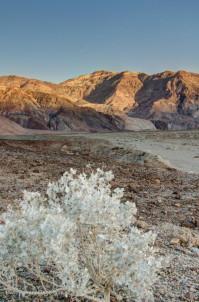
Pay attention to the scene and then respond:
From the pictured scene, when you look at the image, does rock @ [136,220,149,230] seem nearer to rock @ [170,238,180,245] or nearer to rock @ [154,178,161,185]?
rock @ [170,238,180,245]

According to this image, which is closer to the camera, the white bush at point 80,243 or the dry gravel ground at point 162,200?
the white bush at point 80,243

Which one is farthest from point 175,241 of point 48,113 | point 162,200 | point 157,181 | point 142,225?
point 48,113

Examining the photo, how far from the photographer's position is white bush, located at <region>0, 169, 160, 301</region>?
12.9 ft

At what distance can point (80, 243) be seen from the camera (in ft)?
14.8

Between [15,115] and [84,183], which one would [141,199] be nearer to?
[84,183]

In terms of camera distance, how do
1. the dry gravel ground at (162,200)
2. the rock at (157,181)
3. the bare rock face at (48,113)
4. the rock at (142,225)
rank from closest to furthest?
1. the dry gravel ground at (162,200)
2. the rock at (142,225)
3. the rock at (157,181)
4. the bare rock face at (48,113)

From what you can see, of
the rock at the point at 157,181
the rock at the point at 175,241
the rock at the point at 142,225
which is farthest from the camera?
the rock at the point at 157,181

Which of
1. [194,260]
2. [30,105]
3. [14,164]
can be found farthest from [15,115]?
[194,260]

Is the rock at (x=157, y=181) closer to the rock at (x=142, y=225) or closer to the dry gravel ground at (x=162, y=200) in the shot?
the dry gravel ground at (x=162, y=200)

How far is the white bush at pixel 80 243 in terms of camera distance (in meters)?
3.94

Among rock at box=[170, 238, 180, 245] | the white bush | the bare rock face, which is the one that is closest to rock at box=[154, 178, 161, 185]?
rock at box=[170, 238, 180, 245]

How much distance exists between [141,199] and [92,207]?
312 inches

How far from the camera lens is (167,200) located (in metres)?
11.9

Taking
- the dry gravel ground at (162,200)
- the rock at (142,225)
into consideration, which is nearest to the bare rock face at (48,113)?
the dry gravel ground at (162,200)
